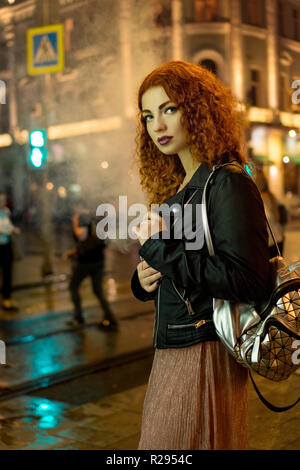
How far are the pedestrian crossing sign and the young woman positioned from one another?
7615mm

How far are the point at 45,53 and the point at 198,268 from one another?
821cm

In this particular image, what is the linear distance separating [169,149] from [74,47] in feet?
30.0

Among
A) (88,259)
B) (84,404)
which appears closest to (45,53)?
(88,259)

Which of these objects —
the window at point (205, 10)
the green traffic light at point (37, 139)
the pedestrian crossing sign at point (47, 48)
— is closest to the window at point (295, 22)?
the pedestrian crossing sign at point (47, 48)

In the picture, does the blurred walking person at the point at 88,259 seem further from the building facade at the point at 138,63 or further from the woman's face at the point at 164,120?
the woman's face at the point at 164,120

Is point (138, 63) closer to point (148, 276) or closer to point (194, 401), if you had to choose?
point (148, 276)

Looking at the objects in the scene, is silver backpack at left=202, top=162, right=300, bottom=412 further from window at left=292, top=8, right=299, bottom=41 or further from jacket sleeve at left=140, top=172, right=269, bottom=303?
window at left=292, top=8, right=299, bottom=41

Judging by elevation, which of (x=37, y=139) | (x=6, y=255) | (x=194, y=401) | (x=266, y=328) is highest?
(x=37, y=139)

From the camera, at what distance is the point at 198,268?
1635 millimetres

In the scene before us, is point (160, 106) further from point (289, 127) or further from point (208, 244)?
point (289, 127)

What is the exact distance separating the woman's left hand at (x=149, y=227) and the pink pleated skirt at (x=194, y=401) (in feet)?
1.11

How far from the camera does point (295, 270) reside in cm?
173

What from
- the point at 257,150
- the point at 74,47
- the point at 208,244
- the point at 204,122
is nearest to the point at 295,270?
the point at 208,244

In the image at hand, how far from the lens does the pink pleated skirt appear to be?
172 cm
